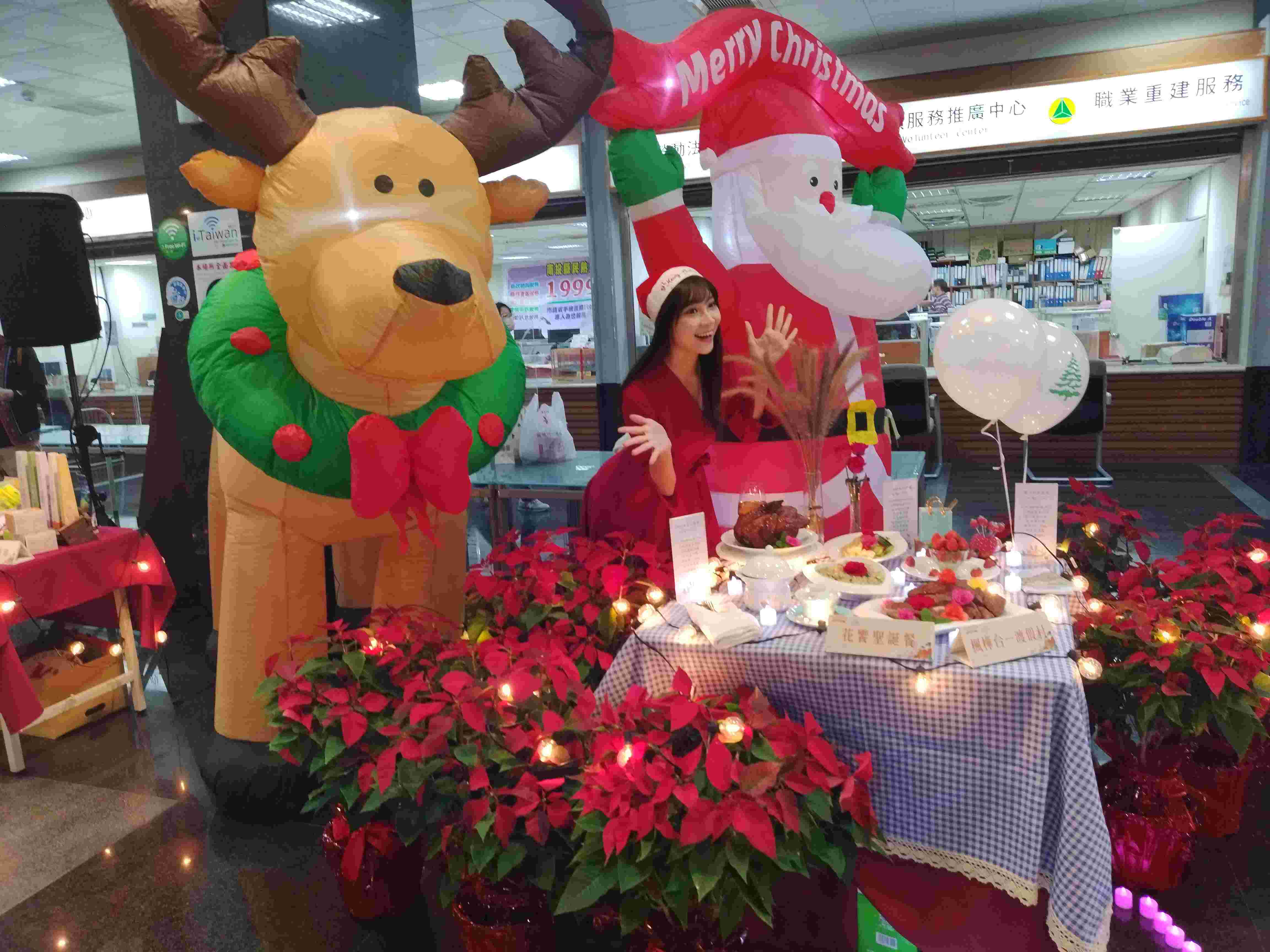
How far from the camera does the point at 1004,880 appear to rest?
1560 millimetres

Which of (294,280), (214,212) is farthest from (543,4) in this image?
(294,280)

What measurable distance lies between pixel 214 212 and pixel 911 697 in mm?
2980

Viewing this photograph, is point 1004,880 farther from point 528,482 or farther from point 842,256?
point 528,482

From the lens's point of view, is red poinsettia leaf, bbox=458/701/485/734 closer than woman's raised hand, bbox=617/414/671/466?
Yes

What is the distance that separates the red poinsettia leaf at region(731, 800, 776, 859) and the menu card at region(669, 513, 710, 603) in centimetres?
63

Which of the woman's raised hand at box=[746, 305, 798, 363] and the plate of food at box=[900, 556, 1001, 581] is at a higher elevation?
the woman's raised hand at box=[746, 305, 798, 363]

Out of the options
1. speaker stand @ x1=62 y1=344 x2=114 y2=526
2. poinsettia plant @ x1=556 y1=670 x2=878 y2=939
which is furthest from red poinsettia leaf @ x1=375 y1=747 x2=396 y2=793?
speaker stand @ x1=62 y1=344 x2=114 y2=526

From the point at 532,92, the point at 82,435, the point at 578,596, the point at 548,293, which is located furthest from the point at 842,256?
the point at 548,293

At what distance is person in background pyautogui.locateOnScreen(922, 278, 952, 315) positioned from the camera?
28.6 feet

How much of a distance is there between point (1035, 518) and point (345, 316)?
167cm

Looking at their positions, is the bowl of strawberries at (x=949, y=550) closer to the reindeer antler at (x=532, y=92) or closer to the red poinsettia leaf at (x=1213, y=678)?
the red poinsettia leaf at (x=1213, y=678)

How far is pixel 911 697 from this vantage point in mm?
1597

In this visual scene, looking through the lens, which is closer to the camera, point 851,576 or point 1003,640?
point 1003,640

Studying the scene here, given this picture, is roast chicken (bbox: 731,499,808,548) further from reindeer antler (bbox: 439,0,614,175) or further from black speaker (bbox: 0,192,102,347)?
black speaker (bbox: 0,192,102,347)
